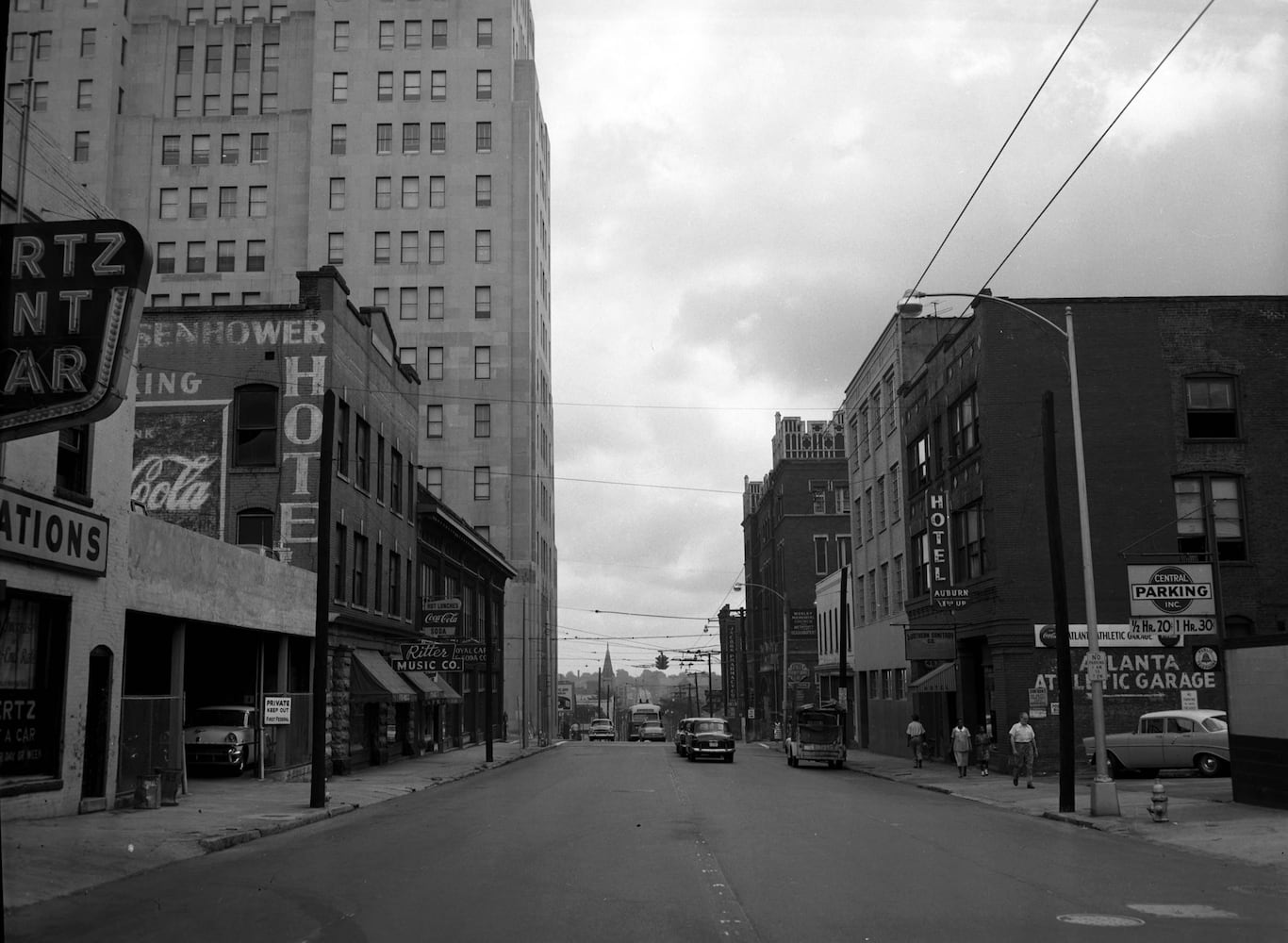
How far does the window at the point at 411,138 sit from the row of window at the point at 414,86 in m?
1.71

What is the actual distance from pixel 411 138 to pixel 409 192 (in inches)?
149

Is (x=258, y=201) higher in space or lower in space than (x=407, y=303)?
higher

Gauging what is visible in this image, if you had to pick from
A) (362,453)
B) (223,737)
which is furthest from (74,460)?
(362,453)

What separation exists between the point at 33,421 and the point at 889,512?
42.5 meters

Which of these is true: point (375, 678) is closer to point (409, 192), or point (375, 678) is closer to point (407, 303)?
point (407, 303)

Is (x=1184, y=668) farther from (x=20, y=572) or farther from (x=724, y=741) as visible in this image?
(x=20, y=572)

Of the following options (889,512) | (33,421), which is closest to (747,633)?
(889,512)

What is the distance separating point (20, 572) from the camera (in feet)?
61.9

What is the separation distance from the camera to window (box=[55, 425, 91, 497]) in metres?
20.5

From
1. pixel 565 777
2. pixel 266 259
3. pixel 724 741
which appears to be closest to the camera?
pixel 565 777

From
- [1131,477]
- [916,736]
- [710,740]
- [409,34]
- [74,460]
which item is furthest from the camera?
[409,34]

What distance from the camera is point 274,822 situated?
67.4ft

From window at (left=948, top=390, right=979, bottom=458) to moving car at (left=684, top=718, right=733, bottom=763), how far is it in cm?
1404

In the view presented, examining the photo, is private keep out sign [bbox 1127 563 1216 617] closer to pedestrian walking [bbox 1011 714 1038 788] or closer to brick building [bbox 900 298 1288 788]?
pedestrian walking [bbox 1011 714 1038 788]
